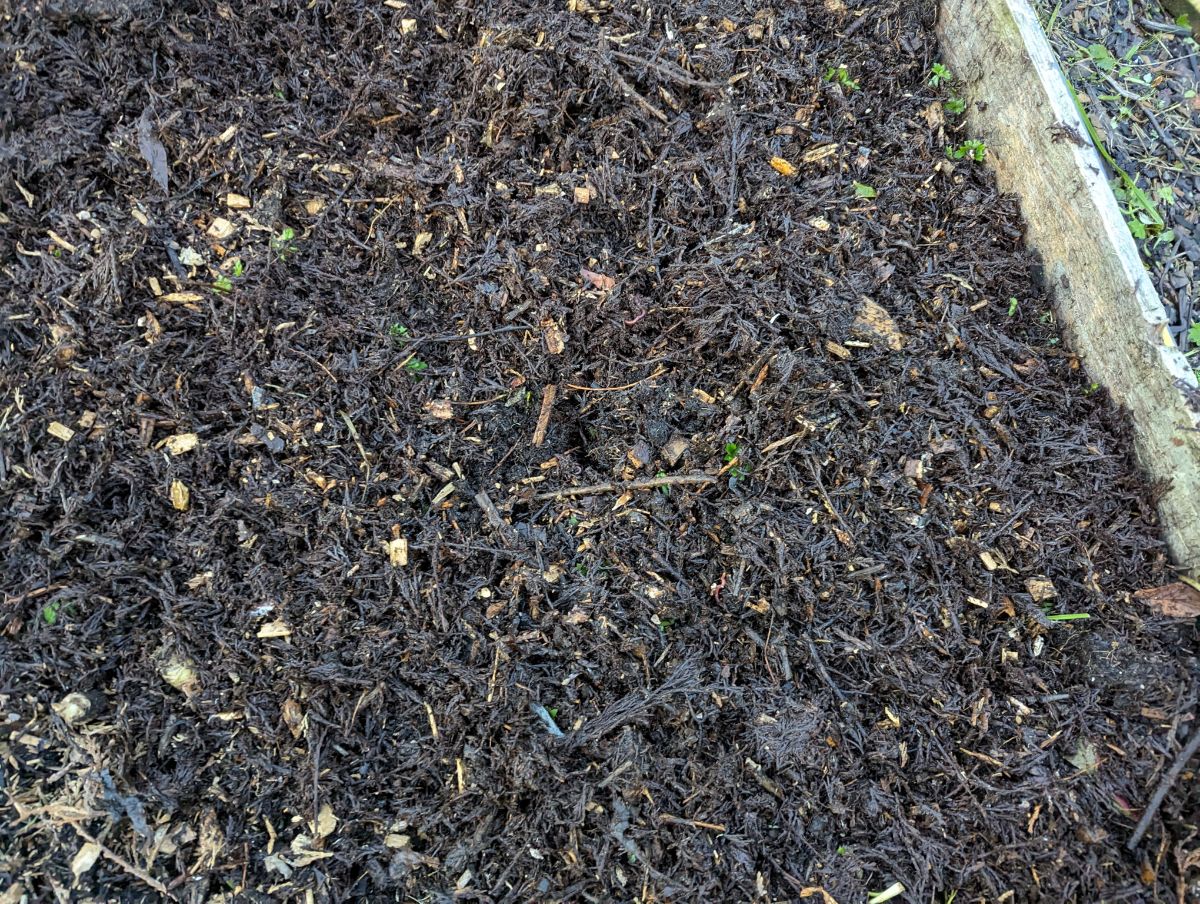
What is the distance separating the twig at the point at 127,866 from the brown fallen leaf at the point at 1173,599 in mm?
2740

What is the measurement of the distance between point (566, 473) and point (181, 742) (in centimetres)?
126

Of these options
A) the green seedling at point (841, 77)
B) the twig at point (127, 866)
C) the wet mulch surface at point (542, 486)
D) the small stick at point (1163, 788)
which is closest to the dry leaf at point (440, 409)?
the wet mulch surface at point (542, 486)

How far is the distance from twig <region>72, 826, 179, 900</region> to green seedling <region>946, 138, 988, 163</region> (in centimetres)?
332

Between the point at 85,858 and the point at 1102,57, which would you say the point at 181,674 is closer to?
the point at 85,858

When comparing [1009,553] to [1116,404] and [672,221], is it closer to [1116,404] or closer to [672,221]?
[1116,404]

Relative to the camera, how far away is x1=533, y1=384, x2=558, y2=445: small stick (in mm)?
2117

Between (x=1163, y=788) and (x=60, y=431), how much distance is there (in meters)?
3.25

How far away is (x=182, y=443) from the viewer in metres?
2.06

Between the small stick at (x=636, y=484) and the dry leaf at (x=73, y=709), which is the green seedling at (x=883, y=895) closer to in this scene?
the small stick at (x=636, y=484)

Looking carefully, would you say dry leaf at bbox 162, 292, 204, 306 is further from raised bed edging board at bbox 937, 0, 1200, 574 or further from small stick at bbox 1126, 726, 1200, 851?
small stick at bbox 1126, 726, 1200, 851

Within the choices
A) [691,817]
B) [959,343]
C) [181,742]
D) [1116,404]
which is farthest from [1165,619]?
[181,742]

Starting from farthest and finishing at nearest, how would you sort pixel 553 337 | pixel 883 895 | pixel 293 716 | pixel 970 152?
1. pixel 970 152
2. pixel 553 337
3. pixel 293 716
4. pixel 883 895

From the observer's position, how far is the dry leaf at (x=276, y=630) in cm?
190

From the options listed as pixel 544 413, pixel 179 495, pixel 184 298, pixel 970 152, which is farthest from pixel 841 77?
pixel 179 495
